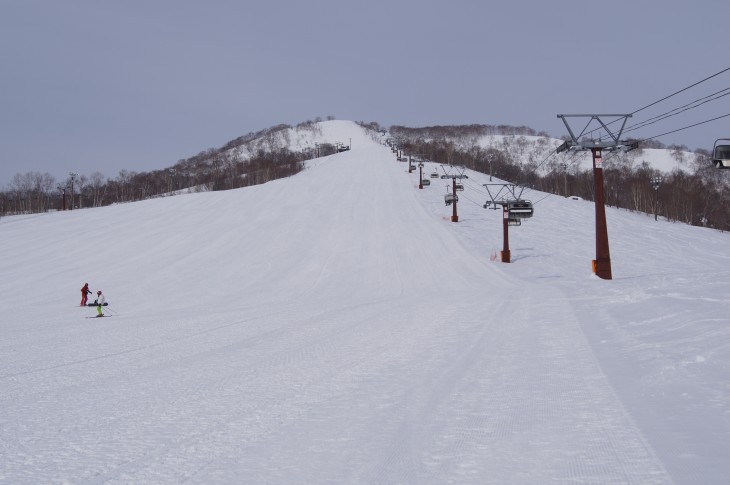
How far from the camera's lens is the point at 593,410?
19.4 ft

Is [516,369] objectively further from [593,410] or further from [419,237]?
[419,237]

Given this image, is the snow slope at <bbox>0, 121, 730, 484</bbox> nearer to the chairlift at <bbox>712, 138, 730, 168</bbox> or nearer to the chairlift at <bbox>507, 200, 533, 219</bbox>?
the chairlift at <bbox>712, 138, 730, 168</bbox>

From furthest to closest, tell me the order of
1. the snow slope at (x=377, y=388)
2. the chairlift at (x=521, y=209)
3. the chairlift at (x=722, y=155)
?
the chairlift at (x=521, y=209)
the chairlift at (x=722, y=155)
the snow slope at (x=377, y=388)

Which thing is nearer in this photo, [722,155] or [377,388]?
[377,388]

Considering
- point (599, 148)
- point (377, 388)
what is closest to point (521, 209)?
point (599, 148)

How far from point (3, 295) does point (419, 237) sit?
1107 inches

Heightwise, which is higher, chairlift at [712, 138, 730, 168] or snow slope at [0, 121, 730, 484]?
chairlift at [712, 138, 730, 168]

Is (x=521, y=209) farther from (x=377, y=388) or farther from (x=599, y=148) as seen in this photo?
(x=377, y=388)

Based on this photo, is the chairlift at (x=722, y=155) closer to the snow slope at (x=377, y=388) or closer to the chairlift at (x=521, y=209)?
the snow slope at (x=377, y=388)

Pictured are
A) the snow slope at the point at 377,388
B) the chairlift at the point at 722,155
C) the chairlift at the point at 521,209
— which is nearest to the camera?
the snow slope at the point at 377,388

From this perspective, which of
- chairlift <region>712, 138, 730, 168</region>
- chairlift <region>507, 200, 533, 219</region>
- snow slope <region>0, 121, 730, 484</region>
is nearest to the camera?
snow slope <region>0, 121, 730, 484</region>

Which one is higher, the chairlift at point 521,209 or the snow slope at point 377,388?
the chairlift at point 521,209

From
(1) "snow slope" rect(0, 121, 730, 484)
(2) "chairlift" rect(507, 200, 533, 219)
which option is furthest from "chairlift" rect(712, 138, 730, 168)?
(2) "chairlift" rect(507, 200, 533, 219)

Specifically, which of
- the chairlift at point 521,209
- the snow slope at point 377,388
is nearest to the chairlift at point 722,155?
the snow slope at point 377,388
